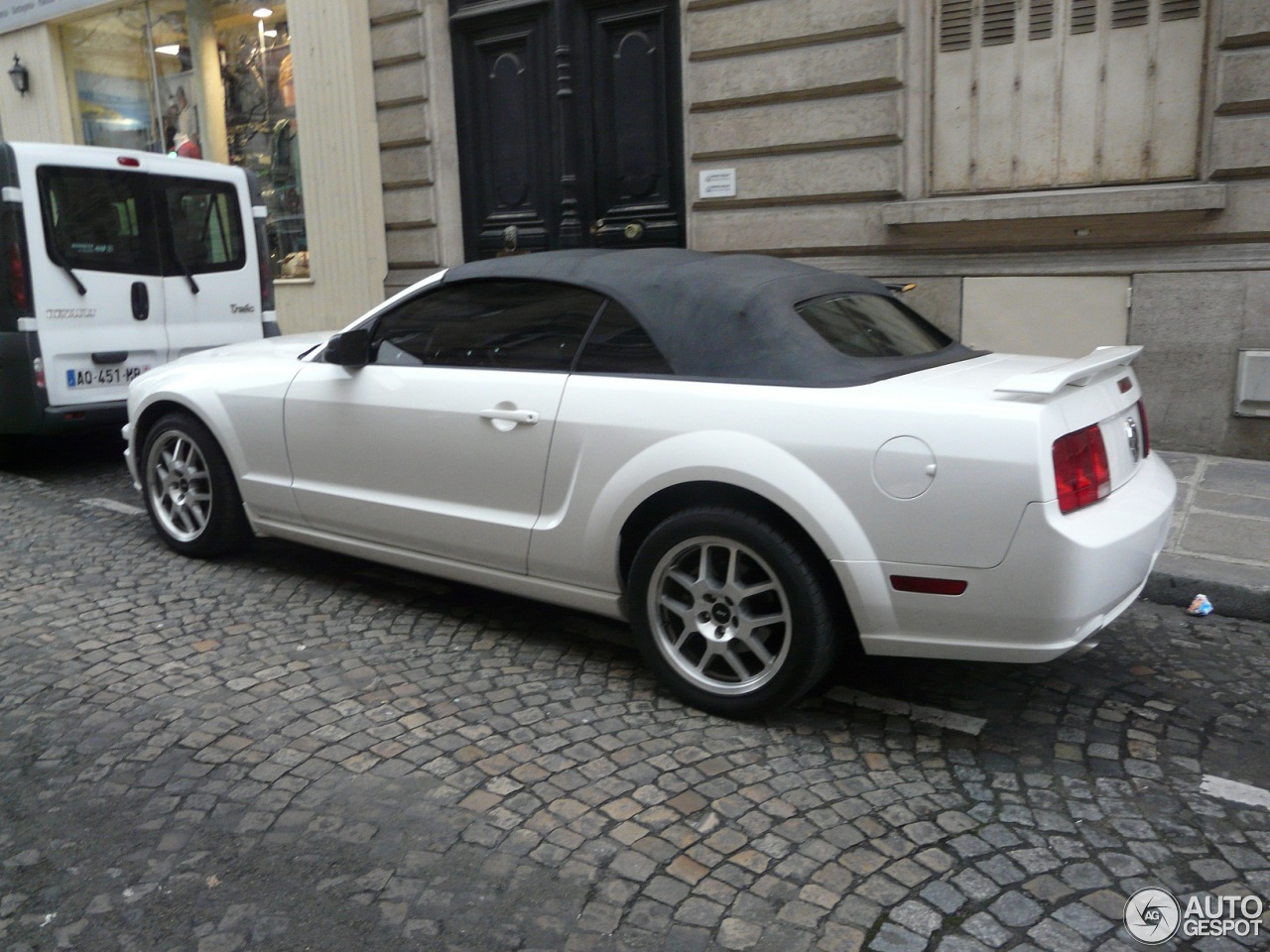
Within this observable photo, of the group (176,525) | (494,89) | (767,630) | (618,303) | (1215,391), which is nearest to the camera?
(767,630)

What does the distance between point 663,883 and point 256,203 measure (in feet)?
23.4

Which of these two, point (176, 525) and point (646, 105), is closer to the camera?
point (176, 525)

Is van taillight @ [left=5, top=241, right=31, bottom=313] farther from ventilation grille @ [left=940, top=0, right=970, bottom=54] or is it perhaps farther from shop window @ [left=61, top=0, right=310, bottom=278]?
ventilation grille @ [left=940, top=0, right=970, bottom=54]

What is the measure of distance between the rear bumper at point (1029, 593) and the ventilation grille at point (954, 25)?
556 centimetres

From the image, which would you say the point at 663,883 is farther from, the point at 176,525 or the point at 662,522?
the point at 176,525

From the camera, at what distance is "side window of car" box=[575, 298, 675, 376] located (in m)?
4.02

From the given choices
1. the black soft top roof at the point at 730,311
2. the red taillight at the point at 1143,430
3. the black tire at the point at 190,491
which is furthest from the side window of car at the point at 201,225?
the red taillight at the point at 1143,430

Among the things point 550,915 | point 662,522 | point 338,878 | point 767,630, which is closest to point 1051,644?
point 767,630

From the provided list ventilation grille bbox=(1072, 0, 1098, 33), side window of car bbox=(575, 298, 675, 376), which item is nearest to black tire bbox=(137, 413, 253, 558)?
side window of car bbox=(575, 298, 675, 376)

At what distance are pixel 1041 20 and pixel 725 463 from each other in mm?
5736

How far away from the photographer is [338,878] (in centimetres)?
284

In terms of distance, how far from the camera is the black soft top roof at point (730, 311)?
379 centimetres

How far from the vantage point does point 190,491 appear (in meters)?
5.60

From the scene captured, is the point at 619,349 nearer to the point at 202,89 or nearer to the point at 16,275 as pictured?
the point at 16,275
